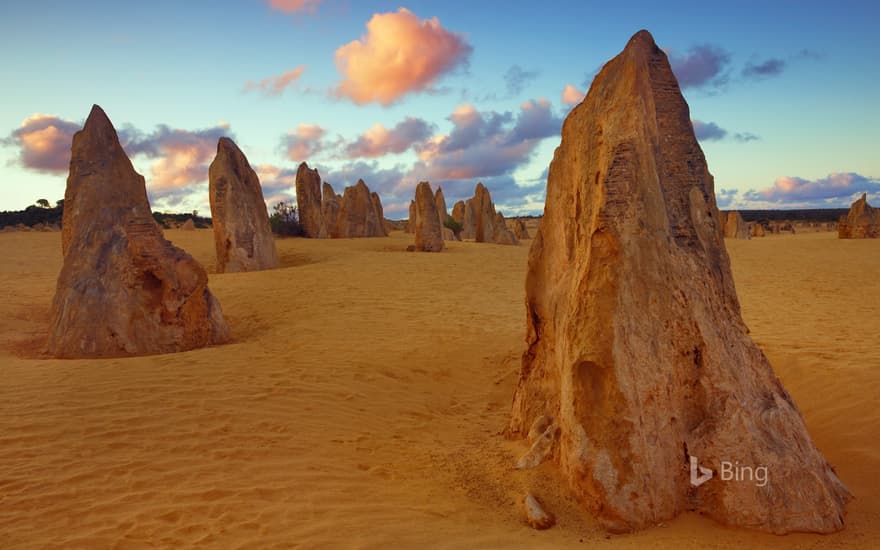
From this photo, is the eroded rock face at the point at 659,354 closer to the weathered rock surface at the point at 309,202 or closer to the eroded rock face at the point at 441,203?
the weathered rock surface at the point at 309,202

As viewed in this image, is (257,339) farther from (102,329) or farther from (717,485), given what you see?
(717,485)

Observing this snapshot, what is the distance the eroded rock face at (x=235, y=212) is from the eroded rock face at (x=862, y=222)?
31224 mm

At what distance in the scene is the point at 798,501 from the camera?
347 cm

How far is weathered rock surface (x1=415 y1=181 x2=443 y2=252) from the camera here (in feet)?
Answer: 73.7

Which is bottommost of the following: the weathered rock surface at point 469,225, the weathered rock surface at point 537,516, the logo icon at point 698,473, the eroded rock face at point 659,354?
the weathered rock surface at point 537,516

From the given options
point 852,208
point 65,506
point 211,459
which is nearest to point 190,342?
point 211,459

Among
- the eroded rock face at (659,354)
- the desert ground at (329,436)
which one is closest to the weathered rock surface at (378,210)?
the desert ground at (329,436)

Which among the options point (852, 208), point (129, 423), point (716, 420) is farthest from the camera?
point (852, 208)

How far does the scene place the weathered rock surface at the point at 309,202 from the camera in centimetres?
2575

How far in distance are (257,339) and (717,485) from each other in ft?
24.0

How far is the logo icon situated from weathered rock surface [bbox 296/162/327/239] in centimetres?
2401

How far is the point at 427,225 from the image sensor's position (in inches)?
884

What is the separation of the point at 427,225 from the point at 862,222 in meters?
24.9

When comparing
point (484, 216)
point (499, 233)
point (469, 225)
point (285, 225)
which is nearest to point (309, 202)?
point (285, 225)
